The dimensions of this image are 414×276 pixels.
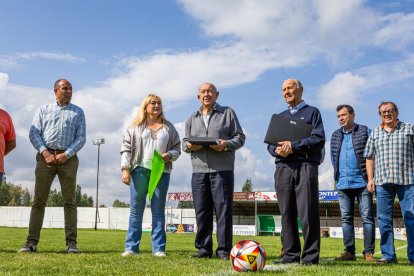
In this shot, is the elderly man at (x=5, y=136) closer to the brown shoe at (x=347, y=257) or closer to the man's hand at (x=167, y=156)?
the man's hand at (x=167, y=156)

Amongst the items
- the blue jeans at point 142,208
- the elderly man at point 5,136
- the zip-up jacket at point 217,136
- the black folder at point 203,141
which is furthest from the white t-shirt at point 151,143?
the elderly man at point 5,136

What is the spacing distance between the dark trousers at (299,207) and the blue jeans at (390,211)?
1295 millimetres

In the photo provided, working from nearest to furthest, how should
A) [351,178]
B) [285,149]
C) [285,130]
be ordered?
[285,149] → [285,130] → [351,178]

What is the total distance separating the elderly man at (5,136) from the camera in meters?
6.21

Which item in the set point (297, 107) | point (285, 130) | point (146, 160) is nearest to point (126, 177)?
point (146, 160)

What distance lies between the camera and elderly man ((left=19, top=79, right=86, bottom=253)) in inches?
249

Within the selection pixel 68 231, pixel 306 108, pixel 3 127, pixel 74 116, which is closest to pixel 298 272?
pixel 306 108

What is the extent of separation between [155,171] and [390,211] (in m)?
2.94

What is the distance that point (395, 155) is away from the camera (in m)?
5.78

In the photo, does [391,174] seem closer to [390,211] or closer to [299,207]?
[390,211]

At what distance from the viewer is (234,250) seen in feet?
14.1

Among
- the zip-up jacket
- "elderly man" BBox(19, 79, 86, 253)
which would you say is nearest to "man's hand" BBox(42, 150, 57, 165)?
"elderly man" BBox(19, 79, 86, 253)

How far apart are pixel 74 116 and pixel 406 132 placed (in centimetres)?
438

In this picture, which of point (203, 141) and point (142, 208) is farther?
point (142, 208)
